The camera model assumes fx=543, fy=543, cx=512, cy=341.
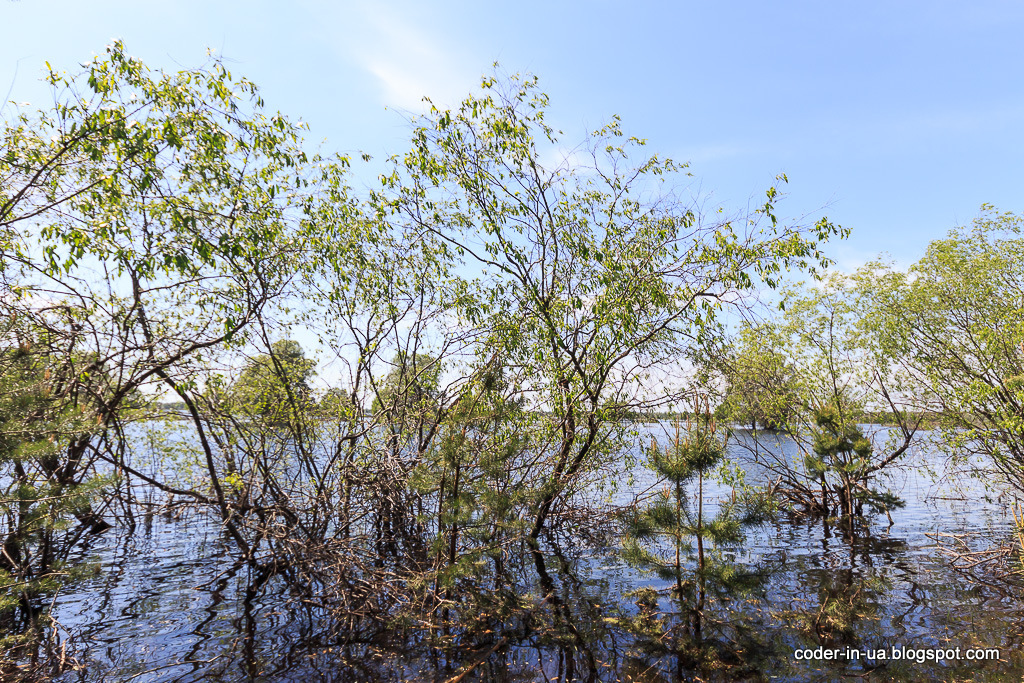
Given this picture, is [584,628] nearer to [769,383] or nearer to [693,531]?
[693,531]

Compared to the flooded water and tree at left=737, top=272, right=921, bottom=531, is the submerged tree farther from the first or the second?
tree at left=737, top=272, right=921, bottom=531

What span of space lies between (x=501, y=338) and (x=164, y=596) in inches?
345

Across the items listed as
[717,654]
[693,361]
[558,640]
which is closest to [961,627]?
[717,654]

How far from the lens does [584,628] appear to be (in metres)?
8.67

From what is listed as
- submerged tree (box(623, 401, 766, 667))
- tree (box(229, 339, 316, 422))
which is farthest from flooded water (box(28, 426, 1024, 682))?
tree (box(229, 339, 316, 422))

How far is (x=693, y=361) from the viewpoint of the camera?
32.8 feet

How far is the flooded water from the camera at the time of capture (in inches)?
289

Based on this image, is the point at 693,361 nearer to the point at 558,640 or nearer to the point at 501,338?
the point at 501,338

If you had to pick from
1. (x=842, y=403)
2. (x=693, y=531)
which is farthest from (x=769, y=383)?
(x=693, y=531)

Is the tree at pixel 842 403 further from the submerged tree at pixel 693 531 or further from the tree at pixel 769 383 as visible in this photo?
the submerged tree at pixel 693 531

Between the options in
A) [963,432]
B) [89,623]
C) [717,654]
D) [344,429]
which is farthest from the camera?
[963,432]

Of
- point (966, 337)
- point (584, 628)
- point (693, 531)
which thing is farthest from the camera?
point (966, 337)

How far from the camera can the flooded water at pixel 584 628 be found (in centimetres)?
734

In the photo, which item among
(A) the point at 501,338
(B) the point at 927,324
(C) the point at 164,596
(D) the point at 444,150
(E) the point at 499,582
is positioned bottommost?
(C) the point at 164,596
